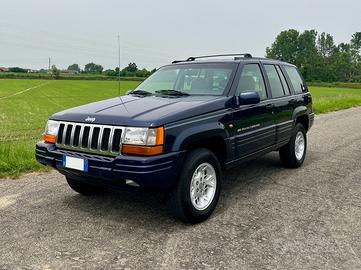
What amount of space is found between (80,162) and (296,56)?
387 feet

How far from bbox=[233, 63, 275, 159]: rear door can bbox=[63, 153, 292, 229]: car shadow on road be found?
648 mm

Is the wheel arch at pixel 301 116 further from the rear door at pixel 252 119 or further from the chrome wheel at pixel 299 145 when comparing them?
the rear door at pixel 252 119

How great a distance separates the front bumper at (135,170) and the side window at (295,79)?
3468mm

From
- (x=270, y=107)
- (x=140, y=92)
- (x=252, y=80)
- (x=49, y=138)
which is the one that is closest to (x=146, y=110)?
(x=49, y=138)

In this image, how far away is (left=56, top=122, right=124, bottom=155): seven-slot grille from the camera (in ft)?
11.8

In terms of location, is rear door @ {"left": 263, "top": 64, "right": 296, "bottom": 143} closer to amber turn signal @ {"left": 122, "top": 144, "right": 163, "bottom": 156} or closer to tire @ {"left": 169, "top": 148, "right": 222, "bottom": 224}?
tire @ {"left": 169, "top": 148, "right": 222, "bottom": 224}

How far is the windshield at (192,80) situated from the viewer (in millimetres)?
4656

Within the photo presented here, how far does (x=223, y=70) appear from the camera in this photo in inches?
189

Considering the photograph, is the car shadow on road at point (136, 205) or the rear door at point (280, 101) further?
the rear door at point (280, 101)

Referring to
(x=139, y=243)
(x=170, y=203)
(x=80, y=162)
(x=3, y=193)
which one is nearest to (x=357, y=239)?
(x=170, y=203)

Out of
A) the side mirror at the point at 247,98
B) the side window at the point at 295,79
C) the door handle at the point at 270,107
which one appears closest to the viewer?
the side mirror at the point at 247,98

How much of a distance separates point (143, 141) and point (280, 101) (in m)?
2.89

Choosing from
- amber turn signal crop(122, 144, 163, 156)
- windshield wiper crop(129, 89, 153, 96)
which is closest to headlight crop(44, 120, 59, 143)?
amber turn signal crop(122, 144, 163, 156)

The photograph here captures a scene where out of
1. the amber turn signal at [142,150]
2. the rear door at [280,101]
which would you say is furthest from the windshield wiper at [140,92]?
the rear door at [280,101]
